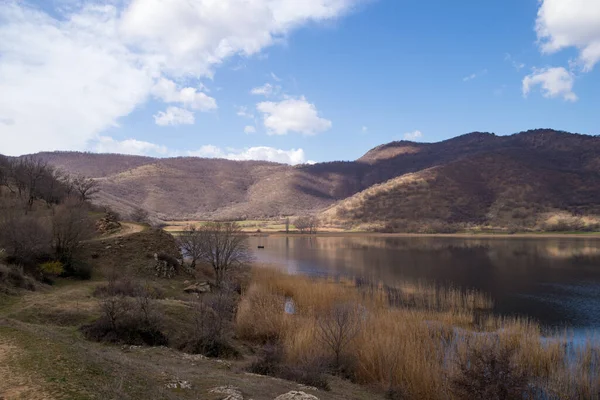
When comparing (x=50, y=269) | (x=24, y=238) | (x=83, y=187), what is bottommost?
(x=50, y=269)

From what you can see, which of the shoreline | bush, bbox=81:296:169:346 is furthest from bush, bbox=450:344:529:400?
the shoreline

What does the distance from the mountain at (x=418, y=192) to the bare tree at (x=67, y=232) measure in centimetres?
6173

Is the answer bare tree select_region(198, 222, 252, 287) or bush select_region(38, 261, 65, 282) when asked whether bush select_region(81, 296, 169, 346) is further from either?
bare tree select_region(198, 222, 252, 287)

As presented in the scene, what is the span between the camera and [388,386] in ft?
37.5

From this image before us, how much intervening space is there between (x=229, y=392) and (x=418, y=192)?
132 metres

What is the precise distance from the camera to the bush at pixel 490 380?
29.3ft

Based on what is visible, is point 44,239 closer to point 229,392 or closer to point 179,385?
point 179,385

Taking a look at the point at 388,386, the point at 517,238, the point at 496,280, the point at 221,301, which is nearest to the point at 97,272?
the point at 221,301

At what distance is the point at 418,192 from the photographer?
133000mm

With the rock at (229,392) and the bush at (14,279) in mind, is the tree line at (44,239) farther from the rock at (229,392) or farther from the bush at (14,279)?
the rock at (229,392)

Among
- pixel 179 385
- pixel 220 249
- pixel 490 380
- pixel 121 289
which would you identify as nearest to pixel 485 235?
pixel 220 249

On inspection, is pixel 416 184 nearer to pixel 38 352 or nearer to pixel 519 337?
pixel 519 337

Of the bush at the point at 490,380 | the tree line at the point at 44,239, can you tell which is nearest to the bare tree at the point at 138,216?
the tree line at the point at 44,239

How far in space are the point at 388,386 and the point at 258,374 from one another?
3835mm
